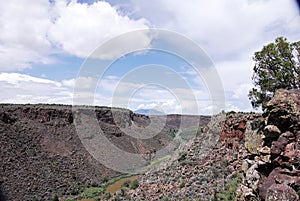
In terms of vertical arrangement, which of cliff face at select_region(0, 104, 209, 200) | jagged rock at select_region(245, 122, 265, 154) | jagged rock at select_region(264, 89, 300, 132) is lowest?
cliff face at select_region(0, 104, 209, 200)

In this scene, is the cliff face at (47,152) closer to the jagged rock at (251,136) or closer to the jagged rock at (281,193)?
the jagged rock at (251,136)

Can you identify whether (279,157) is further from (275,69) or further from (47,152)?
(47,152)

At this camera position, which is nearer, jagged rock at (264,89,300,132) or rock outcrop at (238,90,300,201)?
rock outcrop at (238,90,300,201)

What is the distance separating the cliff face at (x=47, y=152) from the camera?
38.9 metres

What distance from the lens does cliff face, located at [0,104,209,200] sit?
3894 centimetres

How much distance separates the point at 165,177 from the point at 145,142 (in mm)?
48763

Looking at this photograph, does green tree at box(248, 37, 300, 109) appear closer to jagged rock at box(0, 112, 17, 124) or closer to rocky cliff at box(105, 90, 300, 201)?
rocky cliff at box(105, 90, 300, 201)

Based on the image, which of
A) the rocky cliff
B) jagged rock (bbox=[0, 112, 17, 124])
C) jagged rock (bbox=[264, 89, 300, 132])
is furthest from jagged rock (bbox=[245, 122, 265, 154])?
jagged rock (bbox=[0, 112, 17, 124])

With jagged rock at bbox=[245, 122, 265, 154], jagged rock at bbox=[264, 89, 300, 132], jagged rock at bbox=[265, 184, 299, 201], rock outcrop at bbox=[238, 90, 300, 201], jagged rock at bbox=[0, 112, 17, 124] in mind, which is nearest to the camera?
jagged rock at bbox=[265, 184, 299, 201]

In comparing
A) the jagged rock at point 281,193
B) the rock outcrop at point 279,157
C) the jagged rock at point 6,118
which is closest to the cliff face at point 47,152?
the jagged rock at point 6,118

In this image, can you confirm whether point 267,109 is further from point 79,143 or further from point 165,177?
point 79,143

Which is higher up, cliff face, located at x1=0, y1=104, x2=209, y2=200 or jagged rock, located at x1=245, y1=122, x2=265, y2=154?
jagged rock, located at x1=245, y1=122, x2=265, y2=154

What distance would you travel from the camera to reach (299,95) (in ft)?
40.4

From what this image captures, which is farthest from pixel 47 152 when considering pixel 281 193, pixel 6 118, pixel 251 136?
pixel 281 193
